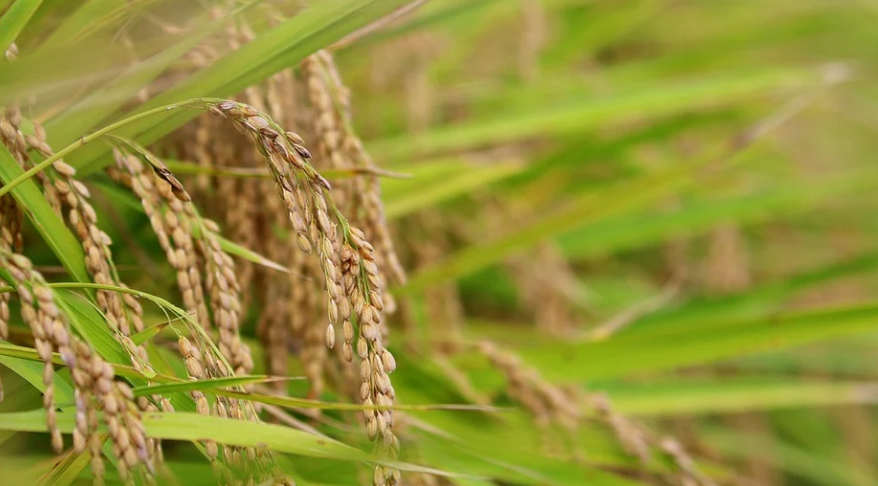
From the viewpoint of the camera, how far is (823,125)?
8.83ft

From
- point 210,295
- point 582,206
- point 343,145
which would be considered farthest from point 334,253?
point 582,206

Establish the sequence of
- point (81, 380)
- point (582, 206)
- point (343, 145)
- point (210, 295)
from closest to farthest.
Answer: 1. point (81, 380)
2. point (210, 295)
3. point (343, 145)
4. point (582, 206)

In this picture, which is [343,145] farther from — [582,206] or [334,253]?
[582,206]

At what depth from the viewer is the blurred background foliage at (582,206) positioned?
848mm

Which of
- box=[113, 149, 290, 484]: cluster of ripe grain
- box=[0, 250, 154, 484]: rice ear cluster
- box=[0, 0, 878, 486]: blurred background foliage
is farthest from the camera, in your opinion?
box=[0, 0, 878, 486]: blurred background foliage

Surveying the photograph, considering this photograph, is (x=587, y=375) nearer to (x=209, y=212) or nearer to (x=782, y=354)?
(x=209, y=212)

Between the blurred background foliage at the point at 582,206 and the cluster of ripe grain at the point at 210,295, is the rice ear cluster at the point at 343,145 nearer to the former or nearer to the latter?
the blurred background foliage at the point at 582,206

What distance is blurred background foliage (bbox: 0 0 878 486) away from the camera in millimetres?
848

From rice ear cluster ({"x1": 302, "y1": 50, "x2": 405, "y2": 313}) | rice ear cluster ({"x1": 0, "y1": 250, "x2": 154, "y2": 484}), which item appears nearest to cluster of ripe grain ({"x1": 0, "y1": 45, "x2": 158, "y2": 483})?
rice ear cluster ({"x1": 0, "y1": 250, "x2": 154, "y2": 484})

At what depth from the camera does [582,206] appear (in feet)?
4.47

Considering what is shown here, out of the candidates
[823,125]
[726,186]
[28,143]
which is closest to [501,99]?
[726,186]

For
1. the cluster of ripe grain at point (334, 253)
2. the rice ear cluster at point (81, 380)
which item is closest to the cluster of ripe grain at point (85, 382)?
the rice ear cluster at point (81, 380)

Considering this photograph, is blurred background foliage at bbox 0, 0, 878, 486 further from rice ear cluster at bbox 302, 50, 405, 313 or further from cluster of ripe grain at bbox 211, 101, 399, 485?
cluster of ripe grain at bbox 211, 101, 399, 485

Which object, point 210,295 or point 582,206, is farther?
point 582,206
